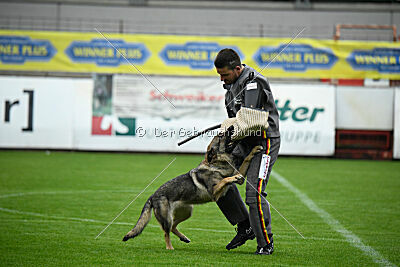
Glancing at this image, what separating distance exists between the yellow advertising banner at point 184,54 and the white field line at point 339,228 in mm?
6910

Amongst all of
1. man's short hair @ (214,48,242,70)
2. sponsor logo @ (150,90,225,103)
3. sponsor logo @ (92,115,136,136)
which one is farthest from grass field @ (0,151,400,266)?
sponsor logo @ (150,90,225,103)

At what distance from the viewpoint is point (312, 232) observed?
7270 mm

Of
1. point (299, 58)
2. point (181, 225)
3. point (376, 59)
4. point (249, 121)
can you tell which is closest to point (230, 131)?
point (249, 121)

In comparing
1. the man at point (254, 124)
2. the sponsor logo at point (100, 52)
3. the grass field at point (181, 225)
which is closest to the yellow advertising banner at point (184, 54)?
the sponsor logo at point (100, 52)

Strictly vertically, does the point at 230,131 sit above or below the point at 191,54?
below

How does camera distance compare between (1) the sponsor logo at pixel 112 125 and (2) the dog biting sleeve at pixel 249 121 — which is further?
(1) the sponsor logo at pixel 112 125

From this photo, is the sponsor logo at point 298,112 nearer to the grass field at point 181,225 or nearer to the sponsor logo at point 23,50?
the grass field at point 181,225

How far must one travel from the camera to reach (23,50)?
18.1m

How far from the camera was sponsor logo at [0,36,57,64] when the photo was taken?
18.0 meters

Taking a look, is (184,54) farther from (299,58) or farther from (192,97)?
(299,58)

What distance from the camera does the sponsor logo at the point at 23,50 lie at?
18.0 m

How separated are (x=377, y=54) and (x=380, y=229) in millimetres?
11428

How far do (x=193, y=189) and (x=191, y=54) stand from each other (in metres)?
12.3

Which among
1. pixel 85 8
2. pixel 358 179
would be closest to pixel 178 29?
pixel 85 8
